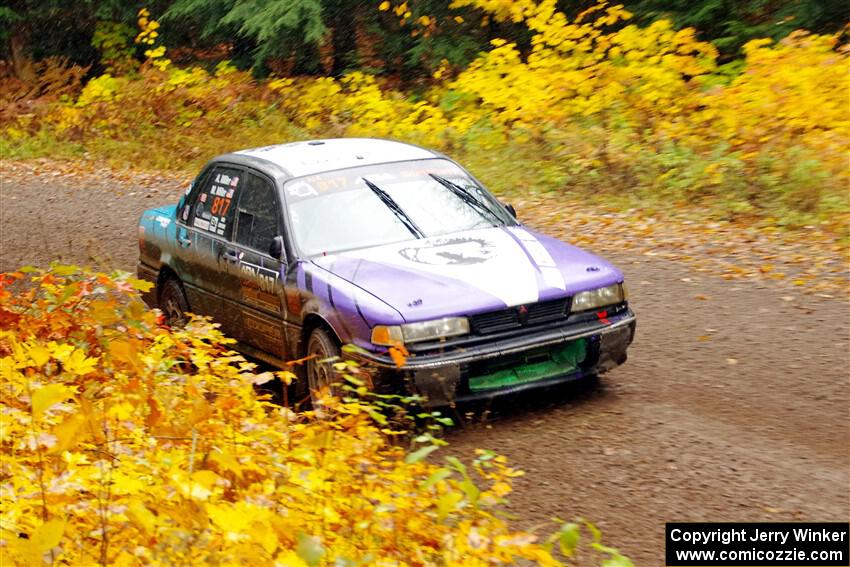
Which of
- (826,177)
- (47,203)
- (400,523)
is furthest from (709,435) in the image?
(47,203)

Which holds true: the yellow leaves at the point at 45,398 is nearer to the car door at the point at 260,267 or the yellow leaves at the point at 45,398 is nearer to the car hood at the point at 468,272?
the car hood at the point at 468,272

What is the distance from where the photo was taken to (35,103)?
25.8 meters

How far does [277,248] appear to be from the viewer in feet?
24.7

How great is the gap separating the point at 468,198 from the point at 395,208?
63 centimetres

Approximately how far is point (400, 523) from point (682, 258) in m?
7.05

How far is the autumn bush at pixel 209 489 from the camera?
11.8 feet

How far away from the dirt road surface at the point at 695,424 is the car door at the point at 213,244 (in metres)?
2.46

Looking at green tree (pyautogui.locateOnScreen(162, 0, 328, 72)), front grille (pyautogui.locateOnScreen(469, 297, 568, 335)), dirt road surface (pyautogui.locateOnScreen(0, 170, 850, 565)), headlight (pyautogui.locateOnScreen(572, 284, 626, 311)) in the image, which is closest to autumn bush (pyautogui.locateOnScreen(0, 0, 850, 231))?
green tree (pyautogui.locateOnScreen(162, 0, 328, 72))

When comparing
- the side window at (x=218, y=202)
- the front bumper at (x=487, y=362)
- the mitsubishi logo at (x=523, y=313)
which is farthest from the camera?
the side window at (x=218, y=202)

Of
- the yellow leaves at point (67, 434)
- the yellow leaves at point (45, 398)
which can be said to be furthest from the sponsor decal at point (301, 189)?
the yellow leaves at point (45, 398)

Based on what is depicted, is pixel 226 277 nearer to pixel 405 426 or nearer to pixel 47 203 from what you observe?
pixel 405 426

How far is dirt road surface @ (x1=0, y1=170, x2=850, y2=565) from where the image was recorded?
5.39 meters

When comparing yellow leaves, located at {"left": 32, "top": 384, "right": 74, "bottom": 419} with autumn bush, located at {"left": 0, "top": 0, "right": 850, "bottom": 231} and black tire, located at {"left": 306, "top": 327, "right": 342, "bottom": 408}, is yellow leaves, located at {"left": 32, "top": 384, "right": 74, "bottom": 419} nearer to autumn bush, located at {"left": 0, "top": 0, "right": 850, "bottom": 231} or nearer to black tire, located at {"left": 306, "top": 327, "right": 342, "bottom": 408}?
black tire, located at {"left": 306, "top": 327, "right": 342, "bottom": 408}

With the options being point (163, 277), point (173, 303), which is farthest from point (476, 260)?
point (163, 277)
